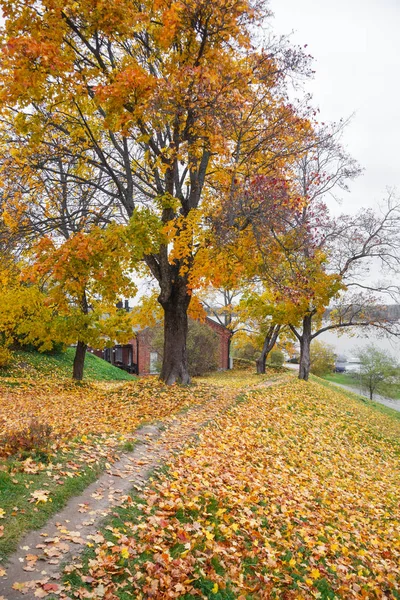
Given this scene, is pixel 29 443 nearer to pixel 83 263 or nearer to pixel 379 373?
pixel 83 263

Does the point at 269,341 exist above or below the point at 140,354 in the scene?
above

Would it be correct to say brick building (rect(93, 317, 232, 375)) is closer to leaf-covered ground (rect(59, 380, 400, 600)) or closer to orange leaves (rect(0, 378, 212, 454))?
orange leaves (rect(0, 378, 212, 454))

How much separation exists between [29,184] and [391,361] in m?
38.9

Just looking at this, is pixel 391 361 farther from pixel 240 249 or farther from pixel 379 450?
pixel 240 249

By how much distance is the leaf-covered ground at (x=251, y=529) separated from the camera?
4.57 metres

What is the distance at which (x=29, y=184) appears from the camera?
1344 centimetres

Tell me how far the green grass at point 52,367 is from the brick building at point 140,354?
6771mm

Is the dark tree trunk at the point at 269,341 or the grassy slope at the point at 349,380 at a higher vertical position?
the dark tree trunk at the point at 269,341

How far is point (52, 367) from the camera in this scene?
81.0 ft

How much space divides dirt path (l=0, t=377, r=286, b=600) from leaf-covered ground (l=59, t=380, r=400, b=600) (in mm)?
178

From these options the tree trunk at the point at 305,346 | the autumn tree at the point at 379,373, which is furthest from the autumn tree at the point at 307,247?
the autumn tree at the point at 379,373

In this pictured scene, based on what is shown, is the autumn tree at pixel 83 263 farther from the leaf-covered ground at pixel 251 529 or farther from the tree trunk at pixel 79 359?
the tree trunk at pixel 79 359

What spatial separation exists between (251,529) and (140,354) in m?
34.3

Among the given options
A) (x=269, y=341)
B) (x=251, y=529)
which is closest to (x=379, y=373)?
(x=269, y=341)
